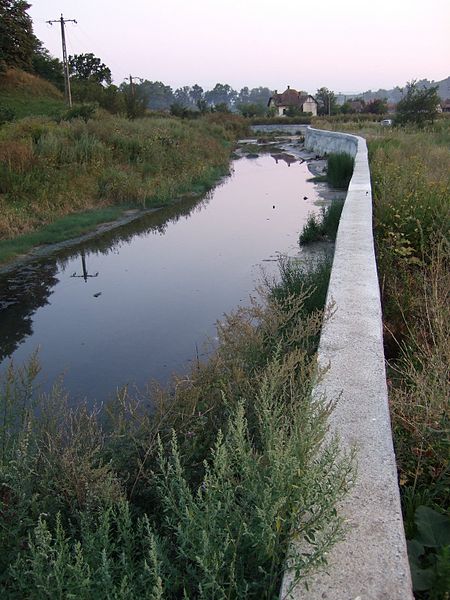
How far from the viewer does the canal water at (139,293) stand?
5906mm

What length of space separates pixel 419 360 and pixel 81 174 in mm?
13183

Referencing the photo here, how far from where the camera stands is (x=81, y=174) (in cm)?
1477

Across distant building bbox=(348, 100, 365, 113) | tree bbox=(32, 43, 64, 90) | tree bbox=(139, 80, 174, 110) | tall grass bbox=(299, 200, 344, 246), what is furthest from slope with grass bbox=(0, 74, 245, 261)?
tree bbox=(139, 80, 174, 110)

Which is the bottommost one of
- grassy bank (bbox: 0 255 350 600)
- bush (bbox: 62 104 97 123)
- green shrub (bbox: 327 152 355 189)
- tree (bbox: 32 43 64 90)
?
grassy bank (bbox: 0 255 350 600)

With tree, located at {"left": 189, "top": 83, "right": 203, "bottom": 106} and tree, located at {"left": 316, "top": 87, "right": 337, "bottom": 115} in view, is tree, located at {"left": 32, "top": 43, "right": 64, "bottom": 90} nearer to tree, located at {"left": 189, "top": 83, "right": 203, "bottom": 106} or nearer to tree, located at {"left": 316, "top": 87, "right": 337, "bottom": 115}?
tree, located at {"left": 316, "top": 87, "right": 337, "bottom": 115}

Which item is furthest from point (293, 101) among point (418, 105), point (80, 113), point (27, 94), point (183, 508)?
point (183, 508)

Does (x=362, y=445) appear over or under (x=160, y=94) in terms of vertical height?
under

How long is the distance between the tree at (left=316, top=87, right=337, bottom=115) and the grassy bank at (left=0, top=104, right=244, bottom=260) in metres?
63.0

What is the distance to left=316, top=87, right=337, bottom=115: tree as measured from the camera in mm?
80131

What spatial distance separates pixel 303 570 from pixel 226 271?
7714 mm

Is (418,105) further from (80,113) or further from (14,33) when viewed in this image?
(14,33)

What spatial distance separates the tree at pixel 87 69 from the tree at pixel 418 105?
26.5m

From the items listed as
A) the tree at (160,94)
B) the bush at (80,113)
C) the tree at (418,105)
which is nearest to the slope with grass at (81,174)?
the bush at (80,113)

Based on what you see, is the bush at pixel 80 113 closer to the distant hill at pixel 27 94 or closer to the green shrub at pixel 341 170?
the green shrub at pixel 341 170
